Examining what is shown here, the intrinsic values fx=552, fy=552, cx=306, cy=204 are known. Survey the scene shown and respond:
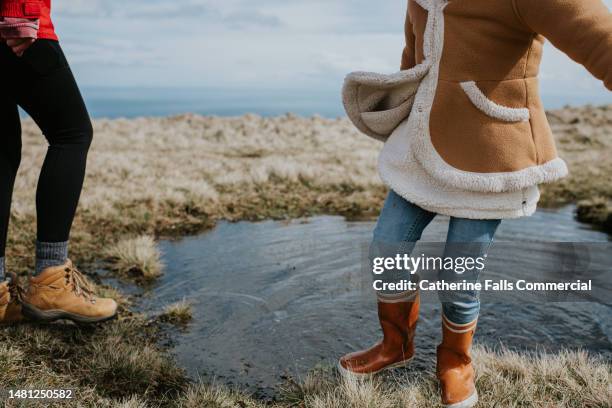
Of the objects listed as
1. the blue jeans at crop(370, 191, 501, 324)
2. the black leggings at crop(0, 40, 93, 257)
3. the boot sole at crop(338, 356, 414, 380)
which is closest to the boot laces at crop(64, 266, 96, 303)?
the black leggings at crop(0, 40, 93, 257)

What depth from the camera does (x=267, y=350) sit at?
3438 millimetres

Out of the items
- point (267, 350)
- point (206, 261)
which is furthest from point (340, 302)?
point (206, 261)

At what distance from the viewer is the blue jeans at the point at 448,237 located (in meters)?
2.62

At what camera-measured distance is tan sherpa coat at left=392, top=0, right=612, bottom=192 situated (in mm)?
2391

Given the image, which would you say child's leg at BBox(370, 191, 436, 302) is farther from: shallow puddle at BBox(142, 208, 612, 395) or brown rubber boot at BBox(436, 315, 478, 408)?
shallow puddle at BBox(142, 208, 612, 395)

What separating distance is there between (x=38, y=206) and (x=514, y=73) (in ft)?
8.33

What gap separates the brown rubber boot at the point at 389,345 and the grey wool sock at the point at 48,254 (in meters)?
1.70

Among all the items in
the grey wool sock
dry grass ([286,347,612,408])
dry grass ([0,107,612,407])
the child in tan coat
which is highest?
the child in tan coat

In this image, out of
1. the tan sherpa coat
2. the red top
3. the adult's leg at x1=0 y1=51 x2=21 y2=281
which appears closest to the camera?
the tan sherpa coat

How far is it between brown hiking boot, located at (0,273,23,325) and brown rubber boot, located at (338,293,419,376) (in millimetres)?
1916

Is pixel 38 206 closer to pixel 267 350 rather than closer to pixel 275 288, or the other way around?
pixel 267 350

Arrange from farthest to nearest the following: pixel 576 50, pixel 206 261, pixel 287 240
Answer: pixel 287 240, pixel 206 261, pixel 576 50

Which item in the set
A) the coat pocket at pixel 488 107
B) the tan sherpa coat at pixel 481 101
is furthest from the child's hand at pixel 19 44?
the coat pocket at pixel 488 107

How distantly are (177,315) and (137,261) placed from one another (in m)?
1.12
